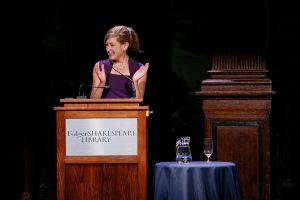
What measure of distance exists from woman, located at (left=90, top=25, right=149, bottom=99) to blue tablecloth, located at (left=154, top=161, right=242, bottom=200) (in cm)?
80

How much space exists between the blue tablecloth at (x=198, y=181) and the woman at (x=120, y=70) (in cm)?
80

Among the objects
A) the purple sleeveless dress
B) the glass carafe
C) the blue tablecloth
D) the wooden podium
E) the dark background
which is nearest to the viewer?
the wooden podium

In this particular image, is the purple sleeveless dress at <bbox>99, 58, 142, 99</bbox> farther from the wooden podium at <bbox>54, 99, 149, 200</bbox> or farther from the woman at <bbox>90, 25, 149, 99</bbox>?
the wooden podium at <bbox>54, 99, 149, 200</bbox>

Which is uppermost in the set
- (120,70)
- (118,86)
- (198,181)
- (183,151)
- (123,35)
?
(123,35)

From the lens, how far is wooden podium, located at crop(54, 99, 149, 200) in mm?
5289

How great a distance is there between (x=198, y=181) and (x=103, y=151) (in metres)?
0.69

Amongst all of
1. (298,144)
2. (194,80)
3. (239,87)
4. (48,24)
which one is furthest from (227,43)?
(48,24)

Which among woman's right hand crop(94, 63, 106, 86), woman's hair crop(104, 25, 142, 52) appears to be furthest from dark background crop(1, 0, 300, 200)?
woman's right hand crop(94, 63, 106, 86)

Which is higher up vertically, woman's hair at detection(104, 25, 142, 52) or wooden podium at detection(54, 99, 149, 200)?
woman's hair at detection(104, 25, 142, 52)

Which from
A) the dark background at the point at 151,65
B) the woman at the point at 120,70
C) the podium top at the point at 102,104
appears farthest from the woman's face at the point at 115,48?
the dark background at the point at 151,65

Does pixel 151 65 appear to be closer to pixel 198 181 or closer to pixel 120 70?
pixel 120 70

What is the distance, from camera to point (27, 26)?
7.34 metres

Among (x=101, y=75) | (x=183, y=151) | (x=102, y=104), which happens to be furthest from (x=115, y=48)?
(x=183, y=151)

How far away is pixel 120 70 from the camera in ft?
20.4
